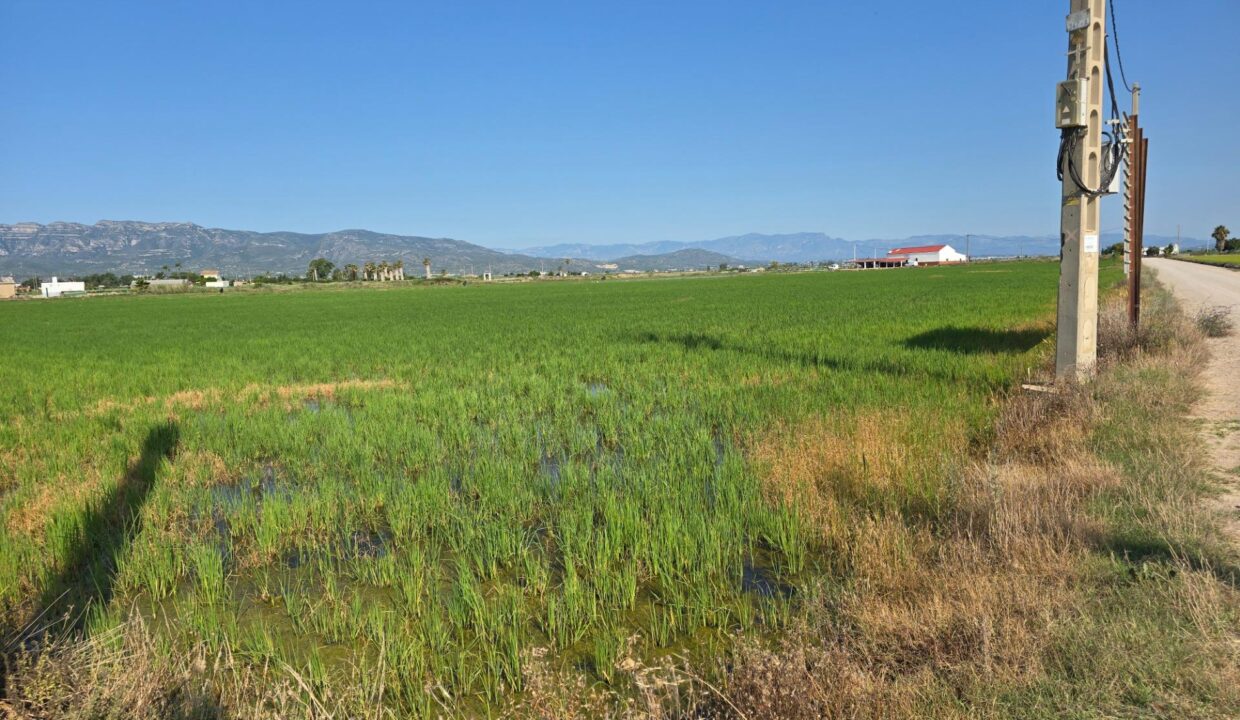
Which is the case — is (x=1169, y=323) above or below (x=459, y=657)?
above

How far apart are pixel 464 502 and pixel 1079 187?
26.1 feet

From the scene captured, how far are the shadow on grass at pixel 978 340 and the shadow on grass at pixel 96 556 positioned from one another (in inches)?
503

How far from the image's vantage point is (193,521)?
6.25 m

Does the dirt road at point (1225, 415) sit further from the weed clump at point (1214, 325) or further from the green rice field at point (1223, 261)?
the green rice field at point (1223, 261)

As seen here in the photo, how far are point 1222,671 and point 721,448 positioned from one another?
553 centimetres

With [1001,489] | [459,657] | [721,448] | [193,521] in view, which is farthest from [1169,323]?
[193,521]

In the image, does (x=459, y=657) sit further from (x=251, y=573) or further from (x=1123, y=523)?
(x=1123, y=523)

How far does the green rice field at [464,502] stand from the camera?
4168mm

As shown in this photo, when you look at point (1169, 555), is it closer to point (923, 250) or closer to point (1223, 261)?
point (1223, 261)

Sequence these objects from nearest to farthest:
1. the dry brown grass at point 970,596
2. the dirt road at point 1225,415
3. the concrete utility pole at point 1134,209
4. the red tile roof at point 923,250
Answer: the dry brown grass at point 970,596
the dirt road at point 1225,415
the concrete utility pole at point 1134,209
the red tile roof at point 923,250

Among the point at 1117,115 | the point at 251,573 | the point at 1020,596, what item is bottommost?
the point at 251,573

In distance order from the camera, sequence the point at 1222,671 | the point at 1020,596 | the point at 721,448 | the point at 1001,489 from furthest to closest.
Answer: the point at 721,448 → the point at 1001,489 → the point at 1020,596 → the point at 1222,671

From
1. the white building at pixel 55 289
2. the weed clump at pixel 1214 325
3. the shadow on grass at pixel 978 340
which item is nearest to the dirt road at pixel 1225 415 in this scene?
the weed clump at pixel 1214 325

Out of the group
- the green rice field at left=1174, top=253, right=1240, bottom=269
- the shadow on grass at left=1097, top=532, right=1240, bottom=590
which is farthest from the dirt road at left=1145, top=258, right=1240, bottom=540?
the green rice field at left=1174, top=253, right=1240, bottom=269
